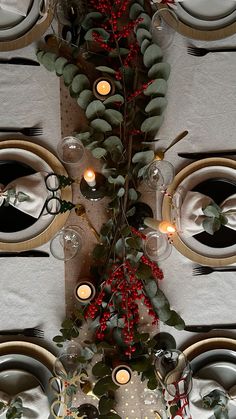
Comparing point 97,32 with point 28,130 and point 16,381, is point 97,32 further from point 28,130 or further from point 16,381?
point 16,381

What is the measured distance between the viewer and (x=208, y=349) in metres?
1.69

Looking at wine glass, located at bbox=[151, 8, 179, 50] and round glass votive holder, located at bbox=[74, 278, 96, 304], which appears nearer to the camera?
round glass votive holder, located at bbox=[74, 278, 96, 304]

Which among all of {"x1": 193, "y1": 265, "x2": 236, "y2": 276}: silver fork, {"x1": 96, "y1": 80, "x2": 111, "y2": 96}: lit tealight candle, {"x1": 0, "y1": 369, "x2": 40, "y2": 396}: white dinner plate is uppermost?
{"x1": 96, "y1": 80, "x2": 111, "y2": 96}: lit tealight candle

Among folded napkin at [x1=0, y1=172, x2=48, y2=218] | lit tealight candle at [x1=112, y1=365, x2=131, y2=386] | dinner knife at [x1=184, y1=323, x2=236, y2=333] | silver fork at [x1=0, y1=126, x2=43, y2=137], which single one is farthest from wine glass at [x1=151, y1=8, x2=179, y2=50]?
lit tealight candle at [x1=112, y1=365, x2=131, y2=386]

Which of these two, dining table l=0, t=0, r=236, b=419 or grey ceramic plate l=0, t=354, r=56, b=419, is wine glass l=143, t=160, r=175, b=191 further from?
grey ceramic plate l=0, t=354, r=56, b=419

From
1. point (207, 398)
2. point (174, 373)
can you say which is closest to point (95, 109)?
point (174, 373)

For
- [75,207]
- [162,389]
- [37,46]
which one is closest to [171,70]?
[37,46]

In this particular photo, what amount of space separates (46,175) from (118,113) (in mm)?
309

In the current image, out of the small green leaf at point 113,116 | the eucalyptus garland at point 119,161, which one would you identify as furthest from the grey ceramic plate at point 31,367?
the small green leaf at point 113,116

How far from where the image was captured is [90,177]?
153cm

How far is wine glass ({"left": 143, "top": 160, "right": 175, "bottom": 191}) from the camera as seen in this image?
1.67 meters

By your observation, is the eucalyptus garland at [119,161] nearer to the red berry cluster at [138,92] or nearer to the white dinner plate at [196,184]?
the red berry cluster at [138,92]

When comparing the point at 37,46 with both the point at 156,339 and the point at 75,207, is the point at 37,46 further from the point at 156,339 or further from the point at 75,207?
the point at 156,339

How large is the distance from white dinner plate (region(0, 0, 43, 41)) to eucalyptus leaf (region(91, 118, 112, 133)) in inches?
16.2
